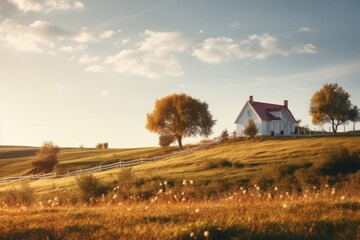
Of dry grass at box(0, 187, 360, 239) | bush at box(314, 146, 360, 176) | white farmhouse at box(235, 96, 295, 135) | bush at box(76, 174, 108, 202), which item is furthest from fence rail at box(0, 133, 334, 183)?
dry grass at box(0, 187, 360, 239)

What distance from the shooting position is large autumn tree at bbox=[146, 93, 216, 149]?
8769cm

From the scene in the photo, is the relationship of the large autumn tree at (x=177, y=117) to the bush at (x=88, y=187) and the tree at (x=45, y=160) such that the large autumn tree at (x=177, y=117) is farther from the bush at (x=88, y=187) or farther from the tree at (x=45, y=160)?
the bush at (x=88, y=187)

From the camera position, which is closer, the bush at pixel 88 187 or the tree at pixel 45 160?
the bush at pixel 88 187

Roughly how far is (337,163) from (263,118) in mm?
44020

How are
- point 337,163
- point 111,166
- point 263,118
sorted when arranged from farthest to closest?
point 263,118 < point 111,166 < point 337,163

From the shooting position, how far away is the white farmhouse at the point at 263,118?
3258 inches

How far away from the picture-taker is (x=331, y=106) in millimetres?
92188

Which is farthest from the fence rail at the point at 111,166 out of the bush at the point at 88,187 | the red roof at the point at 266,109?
the bush at the point at 88,187

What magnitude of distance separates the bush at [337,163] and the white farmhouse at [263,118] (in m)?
41.6

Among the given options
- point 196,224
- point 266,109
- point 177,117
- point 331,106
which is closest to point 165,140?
point 177,117

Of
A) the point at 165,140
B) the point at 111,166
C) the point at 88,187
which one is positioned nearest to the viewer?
the point at 88,187

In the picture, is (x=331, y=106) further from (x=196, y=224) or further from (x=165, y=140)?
(x=196, y=224)

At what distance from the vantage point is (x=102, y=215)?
8484 mm

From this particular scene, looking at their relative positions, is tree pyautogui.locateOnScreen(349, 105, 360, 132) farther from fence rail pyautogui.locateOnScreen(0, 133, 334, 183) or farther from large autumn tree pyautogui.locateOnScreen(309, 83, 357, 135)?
fence rail pyautogui.locateOnScreen(0, 133, 334, 183)
